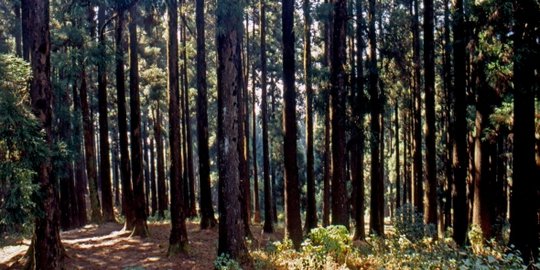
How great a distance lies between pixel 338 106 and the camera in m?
13.5

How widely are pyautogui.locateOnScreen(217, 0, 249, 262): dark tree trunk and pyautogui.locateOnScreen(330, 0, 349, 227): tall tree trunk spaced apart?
3799 mm

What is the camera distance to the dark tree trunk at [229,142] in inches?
413

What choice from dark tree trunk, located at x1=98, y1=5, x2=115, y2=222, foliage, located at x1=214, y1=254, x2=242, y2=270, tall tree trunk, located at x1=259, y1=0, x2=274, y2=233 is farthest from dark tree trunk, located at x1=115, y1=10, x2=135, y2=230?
foliage, located at x1=214, y1=254, x2=242, y2=270

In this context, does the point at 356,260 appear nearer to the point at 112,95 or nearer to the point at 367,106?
the point at 367,106

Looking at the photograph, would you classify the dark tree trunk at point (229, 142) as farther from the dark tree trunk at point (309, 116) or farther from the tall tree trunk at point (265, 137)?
the tall tree trunk at point (265, 137)

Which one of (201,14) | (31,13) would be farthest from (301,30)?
(31,13)

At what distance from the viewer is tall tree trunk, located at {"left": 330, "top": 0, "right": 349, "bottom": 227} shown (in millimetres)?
13219

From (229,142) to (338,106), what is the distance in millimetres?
4388

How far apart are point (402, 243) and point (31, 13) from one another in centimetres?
1077

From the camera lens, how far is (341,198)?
13.6m

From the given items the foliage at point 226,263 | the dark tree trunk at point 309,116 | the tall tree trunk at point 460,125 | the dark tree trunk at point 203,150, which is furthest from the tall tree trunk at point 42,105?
the tall tree trunk at point 460,125

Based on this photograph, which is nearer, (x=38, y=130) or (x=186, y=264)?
(x=38, y=130)

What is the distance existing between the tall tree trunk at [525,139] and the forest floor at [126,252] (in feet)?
25.6

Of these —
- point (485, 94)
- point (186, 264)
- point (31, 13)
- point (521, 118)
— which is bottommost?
point (186, 264)
